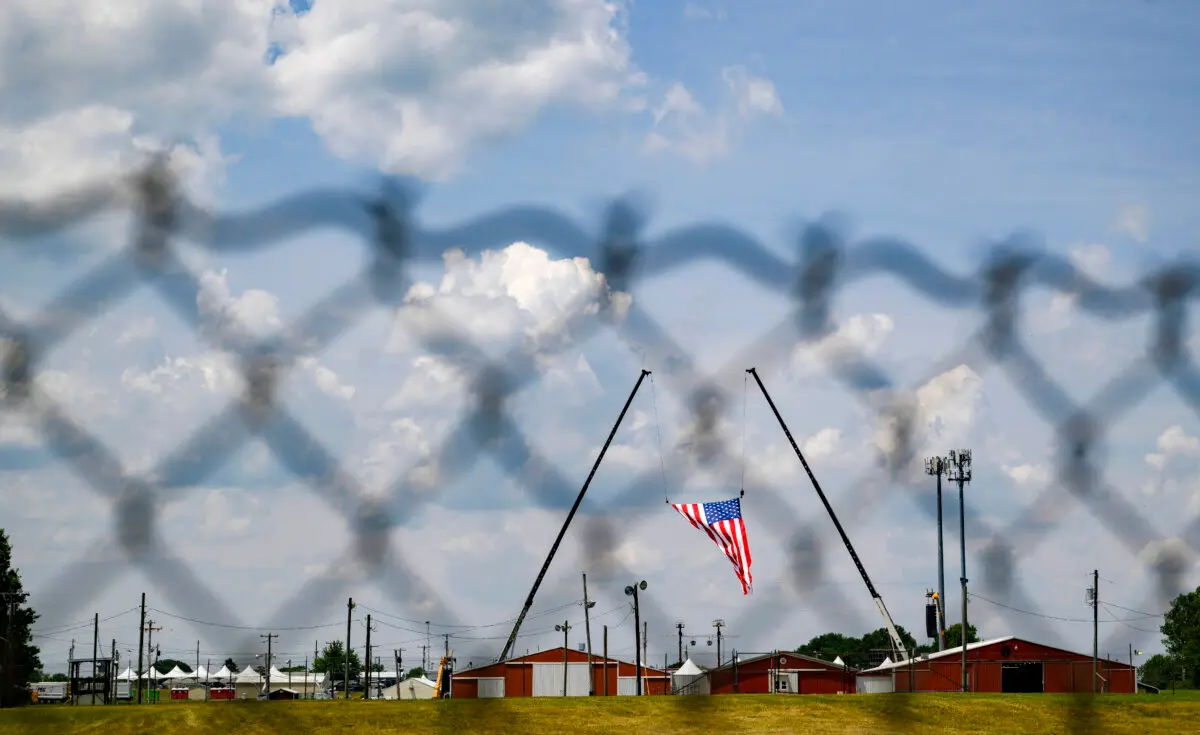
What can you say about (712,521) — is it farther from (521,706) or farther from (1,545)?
(1,545)

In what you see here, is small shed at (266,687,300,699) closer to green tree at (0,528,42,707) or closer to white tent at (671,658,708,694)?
white tent at (671,658,708,694)

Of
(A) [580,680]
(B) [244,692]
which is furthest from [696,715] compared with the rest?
(B) [244,692]

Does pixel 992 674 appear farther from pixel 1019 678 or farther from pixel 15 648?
pixel 15 648

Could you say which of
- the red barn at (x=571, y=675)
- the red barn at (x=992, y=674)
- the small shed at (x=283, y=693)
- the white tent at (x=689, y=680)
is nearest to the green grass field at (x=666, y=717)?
the white tent at (x=689, y=680)

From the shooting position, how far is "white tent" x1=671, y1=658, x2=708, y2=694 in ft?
166

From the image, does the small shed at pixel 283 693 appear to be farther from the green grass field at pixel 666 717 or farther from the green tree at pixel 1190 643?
Result: the green tree at pixel 1190 643

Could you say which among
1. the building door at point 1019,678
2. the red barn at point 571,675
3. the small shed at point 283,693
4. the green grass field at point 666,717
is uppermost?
the green grass field at point 666,717

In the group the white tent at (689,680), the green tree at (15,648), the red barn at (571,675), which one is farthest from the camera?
the red barn at (571,675)

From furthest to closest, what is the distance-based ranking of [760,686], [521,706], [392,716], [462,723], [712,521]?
[760,686], [712,521], [521,706], [392,716], [462,723]

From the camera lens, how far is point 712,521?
2158 cm

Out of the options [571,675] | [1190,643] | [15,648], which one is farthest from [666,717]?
[571,675]

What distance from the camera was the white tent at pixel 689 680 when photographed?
50.5 m

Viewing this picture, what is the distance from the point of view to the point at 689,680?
61.5 meters

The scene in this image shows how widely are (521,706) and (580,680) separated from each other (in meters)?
57.8
